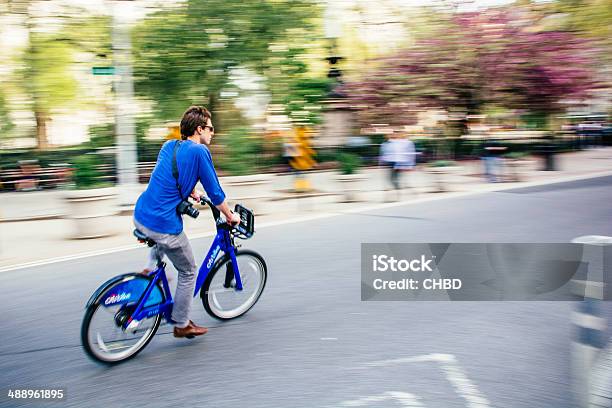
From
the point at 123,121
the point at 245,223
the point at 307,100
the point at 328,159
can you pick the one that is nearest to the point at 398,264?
the point at 245,223

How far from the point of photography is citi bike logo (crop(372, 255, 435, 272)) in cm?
745

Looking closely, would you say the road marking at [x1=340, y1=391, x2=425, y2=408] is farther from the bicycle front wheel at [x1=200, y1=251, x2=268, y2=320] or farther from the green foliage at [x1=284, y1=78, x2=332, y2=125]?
the green foliage at [x1=284, y1=78, x2=332, y2=125]

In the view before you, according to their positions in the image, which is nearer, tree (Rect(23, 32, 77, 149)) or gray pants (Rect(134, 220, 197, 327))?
gray pants (Rect(134, 220, 197, 327))

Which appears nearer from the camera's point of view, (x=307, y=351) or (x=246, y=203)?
(x=307, y=351)

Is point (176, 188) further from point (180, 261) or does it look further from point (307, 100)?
point (307, 100)

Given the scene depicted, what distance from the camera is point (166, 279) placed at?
15.7ft

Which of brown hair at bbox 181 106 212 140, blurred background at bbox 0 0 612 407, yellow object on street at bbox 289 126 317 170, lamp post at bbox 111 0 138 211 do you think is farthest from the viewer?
yellow object on street at bbox 289 126 317 170

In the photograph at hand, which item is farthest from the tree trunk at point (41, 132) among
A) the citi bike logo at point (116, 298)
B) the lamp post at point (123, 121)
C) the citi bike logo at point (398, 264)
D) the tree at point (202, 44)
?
the citi bike logo at point (116, 298)

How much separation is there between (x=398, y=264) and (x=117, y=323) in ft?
13.2

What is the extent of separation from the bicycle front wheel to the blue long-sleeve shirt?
815 mm

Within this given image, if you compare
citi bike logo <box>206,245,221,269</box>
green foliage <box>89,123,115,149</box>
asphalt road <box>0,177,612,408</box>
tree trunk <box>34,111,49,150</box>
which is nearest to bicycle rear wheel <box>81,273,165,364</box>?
asphalt road <box>0,177,612,408</box>

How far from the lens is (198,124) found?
472 cm

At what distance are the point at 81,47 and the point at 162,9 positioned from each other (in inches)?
108

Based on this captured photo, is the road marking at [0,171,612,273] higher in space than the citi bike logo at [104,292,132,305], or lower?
lower
